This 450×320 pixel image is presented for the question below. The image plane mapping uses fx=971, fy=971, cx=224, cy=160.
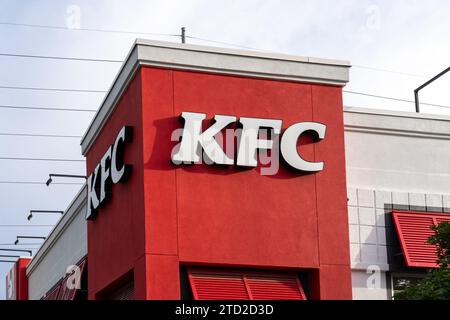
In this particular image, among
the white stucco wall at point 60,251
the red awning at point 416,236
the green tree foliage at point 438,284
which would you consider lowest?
the green tree foliage at point 438,284

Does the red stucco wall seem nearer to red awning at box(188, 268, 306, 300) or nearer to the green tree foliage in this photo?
red awning at box(188, 268, 306, 300)

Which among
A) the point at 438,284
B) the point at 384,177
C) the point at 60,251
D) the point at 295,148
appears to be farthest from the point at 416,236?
the point at 60,251

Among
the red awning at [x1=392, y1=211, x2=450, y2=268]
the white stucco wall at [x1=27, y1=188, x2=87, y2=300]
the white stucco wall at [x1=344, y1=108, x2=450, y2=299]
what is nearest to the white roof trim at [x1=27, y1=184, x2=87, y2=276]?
the white stucco wall at [x1=27, y1=188, x2=87, y2=300]

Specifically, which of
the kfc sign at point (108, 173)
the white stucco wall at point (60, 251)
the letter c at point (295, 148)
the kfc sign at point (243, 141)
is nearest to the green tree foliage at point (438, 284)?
the letter c at point (295, 148)

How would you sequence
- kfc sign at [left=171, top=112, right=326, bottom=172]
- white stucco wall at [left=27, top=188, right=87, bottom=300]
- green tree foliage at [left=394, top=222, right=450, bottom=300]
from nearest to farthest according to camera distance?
green tree foliage at [left=394, top=222, right=450, bottom=300] < kfc sign at [left=171, top=112, right=326, bottom=172] < white stucco wall at [left=27, top=188, right=87, bottom=300]

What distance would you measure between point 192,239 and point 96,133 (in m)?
6.38

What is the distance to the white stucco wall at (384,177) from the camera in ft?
77.5

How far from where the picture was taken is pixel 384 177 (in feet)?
80.4

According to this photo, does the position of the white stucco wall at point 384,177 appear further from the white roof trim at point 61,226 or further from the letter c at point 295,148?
the white roof trim at point 61,226

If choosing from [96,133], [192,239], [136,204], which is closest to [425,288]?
[192,239]

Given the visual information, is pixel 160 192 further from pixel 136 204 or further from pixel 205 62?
pixel 205 62

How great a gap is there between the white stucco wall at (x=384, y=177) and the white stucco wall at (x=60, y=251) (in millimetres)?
9912

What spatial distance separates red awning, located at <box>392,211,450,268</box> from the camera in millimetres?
23625

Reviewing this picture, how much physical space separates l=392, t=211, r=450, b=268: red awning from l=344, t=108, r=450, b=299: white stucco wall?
0.92 feet
